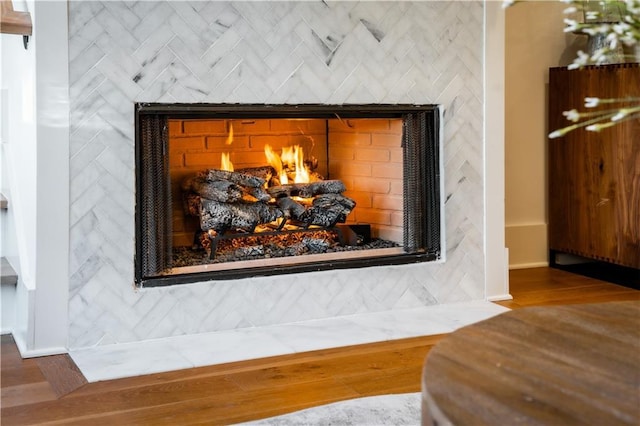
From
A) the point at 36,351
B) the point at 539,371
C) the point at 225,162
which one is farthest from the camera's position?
the point at 225,162

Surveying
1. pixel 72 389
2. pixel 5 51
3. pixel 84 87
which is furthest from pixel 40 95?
pixel 72 389

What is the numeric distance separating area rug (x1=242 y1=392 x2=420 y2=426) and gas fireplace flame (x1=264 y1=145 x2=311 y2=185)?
151cm

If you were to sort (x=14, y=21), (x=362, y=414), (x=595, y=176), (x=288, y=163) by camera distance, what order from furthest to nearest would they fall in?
(x=595, y=176) < (x=288, y=163) < (x=14, y=21) < (x=362, y=414)

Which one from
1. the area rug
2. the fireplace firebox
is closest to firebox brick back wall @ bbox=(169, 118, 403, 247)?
the fireplace firebox

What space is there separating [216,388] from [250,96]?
1.20 meters

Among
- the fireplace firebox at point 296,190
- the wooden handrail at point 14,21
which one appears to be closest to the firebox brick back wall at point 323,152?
the fireplace firebox at point 296,190

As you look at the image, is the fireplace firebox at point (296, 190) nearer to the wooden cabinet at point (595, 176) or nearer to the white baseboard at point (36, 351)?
the white baseboard at point (36, 351)

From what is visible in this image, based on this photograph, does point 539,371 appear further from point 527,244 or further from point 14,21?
point 527,244

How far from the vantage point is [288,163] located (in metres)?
3.90

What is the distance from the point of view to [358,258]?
366cm

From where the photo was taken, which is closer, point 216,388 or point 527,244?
point 216,388

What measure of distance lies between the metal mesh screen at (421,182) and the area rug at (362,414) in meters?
1.28

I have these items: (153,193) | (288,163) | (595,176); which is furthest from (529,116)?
(153,193)

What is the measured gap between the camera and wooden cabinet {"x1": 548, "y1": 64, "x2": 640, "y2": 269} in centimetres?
424
